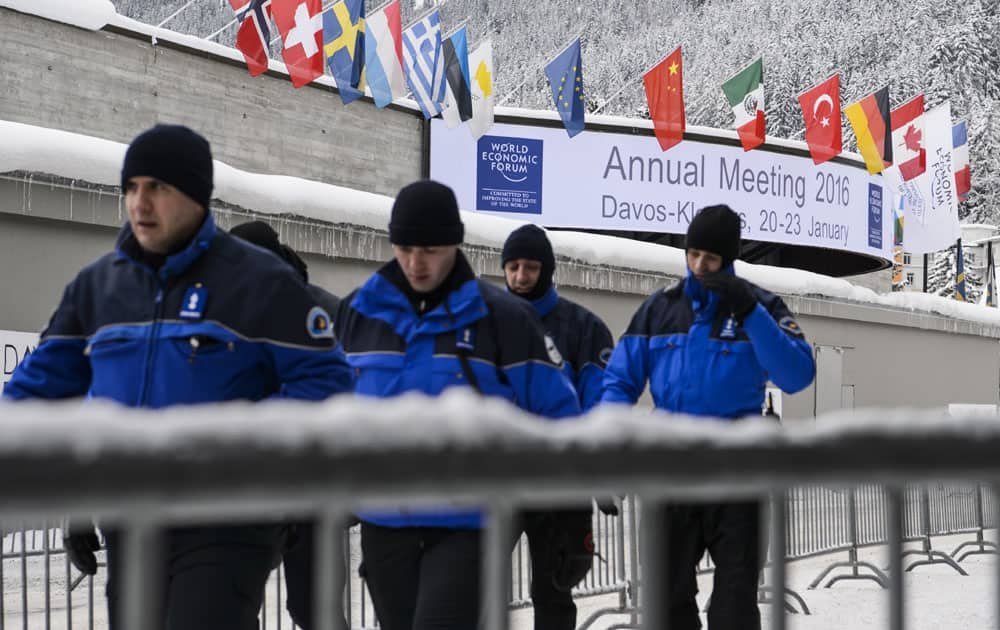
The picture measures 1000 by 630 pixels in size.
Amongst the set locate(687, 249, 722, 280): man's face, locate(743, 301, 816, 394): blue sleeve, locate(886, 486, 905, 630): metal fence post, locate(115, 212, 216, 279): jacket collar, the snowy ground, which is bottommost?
the snowy ground

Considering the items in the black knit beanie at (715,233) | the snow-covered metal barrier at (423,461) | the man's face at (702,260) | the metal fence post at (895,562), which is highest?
the black knit beanie at (715,233)

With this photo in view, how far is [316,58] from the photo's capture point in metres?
15.5

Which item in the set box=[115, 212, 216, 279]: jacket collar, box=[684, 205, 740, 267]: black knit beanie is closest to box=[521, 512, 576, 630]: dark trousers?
box=[684, 205, 740, 267]: black knit beanie

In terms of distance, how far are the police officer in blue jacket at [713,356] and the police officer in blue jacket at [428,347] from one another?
1049 millimetres

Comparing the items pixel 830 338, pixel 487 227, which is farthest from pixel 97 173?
pixel 830 338

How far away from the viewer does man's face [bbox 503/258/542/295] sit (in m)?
5.59

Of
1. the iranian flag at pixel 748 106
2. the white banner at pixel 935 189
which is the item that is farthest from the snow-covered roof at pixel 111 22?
the white banner at pixel 935 189

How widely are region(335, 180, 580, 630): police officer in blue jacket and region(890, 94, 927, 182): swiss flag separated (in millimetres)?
24581

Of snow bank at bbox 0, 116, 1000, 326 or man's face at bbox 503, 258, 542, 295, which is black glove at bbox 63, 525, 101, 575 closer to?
man's face at bbox 503, 258, 542, 295

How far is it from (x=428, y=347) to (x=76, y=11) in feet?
43.2

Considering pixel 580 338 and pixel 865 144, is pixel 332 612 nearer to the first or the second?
pixel 580 338

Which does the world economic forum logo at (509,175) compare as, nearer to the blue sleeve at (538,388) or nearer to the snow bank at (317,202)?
the snow bank at (317,202)

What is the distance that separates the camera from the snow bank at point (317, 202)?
9.42 meters

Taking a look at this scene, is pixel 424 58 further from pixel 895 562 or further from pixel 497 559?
pixel 497 559
